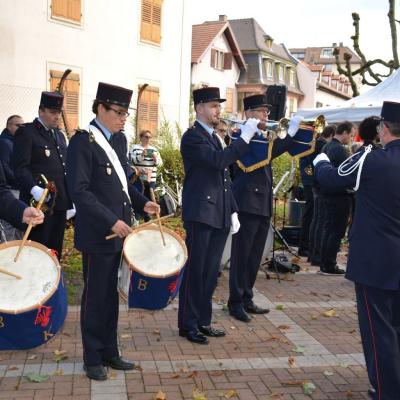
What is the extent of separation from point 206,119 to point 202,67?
29376 millimetres

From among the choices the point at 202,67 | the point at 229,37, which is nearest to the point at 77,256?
the point at 202,67

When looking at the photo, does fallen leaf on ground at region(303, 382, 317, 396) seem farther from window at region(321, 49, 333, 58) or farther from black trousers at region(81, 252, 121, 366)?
window at region(321, 49, 333, 58)

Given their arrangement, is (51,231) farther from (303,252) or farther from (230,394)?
(303,252)

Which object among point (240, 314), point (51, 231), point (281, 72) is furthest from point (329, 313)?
point (281, 72)

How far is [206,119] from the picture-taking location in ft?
16.1

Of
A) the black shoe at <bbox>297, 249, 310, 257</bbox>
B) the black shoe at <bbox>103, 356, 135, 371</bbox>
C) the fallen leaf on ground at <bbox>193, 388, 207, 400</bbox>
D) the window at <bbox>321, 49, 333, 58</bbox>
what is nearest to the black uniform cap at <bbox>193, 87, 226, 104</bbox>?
the black shoe at <bbox>103, 356, 135, 371</bbox>

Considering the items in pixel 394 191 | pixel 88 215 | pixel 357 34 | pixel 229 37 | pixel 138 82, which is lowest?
pixel 88 215

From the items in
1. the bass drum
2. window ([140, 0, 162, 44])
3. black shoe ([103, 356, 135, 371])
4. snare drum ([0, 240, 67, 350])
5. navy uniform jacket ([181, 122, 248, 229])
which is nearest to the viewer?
snare drum ([0, 240, 67, 350])

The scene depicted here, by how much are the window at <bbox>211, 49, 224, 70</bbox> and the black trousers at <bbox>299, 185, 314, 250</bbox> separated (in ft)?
88.6

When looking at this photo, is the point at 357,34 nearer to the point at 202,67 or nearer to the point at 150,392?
the point at 150,392

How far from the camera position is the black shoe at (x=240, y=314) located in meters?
5.61

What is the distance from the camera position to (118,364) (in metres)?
4.29

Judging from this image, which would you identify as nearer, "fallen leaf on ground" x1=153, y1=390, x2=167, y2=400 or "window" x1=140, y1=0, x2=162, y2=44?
"fallen leaf on ground" x1=153, y1=390, x2=167, y2=400

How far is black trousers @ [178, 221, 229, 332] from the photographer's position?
16.1ft
